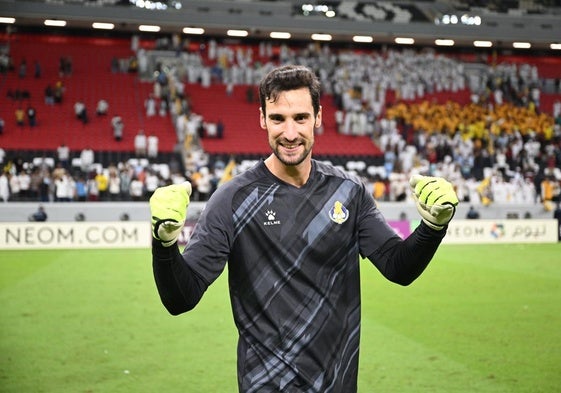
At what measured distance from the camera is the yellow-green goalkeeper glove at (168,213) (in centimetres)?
294

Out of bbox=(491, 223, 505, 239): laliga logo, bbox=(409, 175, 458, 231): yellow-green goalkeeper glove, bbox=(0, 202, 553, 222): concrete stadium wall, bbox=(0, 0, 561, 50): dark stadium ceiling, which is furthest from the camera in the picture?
bbox=(0, 0, 561, 50): dark stadium ceiling

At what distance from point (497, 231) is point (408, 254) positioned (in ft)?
70.1

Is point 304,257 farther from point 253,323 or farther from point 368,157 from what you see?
point 368,157

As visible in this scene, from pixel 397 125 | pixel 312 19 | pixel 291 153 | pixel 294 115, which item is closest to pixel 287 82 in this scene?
pixel 294 115

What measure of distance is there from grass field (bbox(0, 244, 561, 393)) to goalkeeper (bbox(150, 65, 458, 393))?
4.22 meters

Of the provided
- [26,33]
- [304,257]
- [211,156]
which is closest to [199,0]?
[26,33]

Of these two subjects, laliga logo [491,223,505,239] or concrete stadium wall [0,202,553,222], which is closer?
concrete stadium wall [0,202,553,222]

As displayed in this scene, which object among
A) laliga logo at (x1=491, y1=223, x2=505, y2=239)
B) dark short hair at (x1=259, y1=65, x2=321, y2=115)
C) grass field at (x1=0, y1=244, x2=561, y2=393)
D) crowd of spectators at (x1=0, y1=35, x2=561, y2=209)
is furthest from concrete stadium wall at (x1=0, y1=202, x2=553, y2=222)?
dark short hair at (x1=259, y1=65, x2=321, y2=115)

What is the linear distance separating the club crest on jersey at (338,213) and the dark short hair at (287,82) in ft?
1.48

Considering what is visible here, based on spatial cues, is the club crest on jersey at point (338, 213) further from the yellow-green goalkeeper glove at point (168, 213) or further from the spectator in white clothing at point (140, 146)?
the spectator in white clothing at point (140, 146)

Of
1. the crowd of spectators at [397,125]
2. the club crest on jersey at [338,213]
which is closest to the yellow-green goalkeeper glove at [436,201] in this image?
the club crest on jersey at [338,213]

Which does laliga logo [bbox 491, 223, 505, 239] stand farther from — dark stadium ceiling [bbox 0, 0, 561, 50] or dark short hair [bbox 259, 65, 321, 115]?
dark short hair [bbox 259, 65, 321, 115]

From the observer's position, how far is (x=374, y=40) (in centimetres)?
4306

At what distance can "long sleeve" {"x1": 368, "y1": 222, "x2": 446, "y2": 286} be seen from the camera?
3.29 metres
